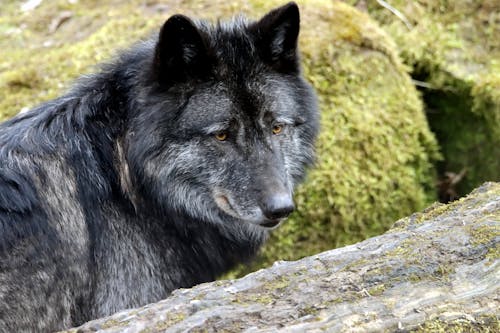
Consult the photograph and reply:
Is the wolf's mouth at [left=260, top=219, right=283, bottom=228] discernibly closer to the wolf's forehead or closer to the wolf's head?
the wolf's head

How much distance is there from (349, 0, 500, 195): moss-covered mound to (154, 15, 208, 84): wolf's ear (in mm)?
3956

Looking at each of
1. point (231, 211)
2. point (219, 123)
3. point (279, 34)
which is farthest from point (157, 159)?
point (279, 34)

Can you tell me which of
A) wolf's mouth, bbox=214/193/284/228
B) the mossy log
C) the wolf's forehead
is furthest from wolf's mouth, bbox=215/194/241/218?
the mossy log

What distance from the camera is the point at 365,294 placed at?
3.10 metres

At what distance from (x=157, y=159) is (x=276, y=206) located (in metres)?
0.81

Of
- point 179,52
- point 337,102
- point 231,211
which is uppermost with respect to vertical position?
point 179,52

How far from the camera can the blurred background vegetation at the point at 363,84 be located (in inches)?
253

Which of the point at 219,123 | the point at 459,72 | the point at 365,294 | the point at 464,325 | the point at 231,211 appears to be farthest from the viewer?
the point at 459,72

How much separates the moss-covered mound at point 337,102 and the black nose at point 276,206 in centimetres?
207

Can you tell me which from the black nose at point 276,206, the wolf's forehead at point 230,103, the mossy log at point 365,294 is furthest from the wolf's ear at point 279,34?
the mossy log at point 365,294

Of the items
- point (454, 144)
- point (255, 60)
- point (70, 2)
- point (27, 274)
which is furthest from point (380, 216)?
point (70, 2)

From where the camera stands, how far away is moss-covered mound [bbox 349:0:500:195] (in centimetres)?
739

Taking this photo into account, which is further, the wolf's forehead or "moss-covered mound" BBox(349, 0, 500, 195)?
"moss-covered mound" BBox(349, 0, 500, 195)

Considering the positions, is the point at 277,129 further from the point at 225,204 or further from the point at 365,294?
the point at 365,294
